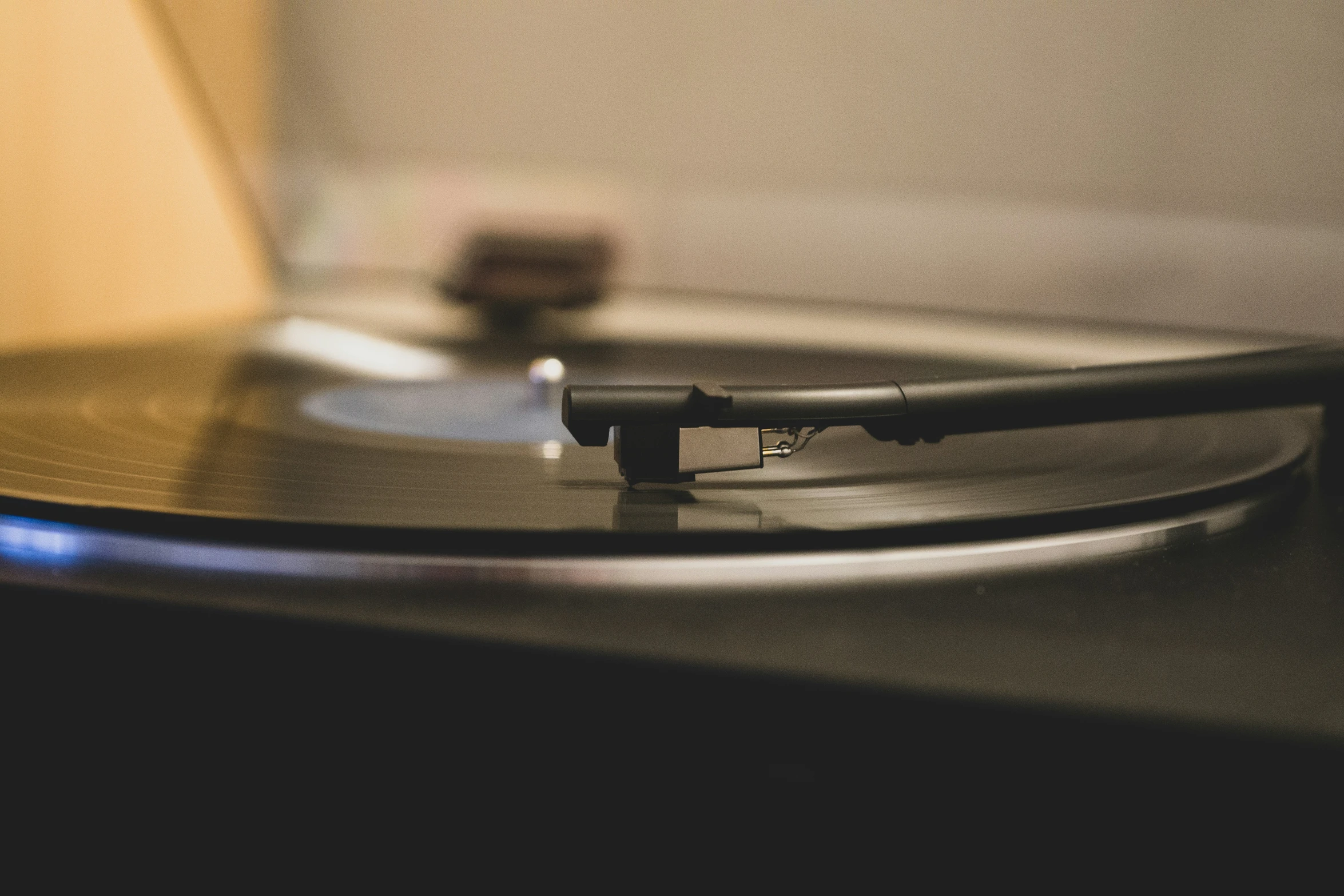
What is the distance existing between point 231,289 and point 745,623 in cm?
116

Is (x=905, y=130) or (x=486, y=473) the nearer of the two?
(x=486, y=473)

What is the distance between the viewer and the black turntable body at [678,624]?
293mm

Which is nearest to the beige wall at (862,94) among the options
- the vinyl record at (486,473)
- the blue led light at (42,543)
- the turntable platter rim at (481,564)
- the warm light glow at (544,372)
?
the vinyl record at (486,473)

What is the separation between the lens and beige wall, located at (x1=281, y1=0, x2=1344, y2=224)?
0.91 m

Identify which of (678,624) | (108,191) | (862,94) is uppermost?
(862,94)

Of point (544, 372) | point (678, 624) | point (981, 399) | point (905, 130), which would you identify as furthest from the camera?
point (905, 130)

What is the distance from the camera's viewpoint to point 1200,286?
3.24 ft

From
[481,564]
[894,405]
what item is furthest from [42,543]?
[894,405]

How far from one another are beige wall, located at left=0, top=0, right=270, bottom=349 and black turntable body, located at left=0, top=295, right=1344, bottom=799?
65 cm

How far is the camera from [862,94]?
1.06 meters

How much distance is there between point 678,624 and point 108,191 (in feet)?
3.34

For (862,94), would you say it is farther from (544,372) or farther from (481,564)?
→ (481,564)

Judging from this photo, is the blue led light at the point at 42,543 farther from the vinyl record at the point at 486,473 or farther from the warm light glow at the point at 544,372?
the warm light glow at the point at 544,372

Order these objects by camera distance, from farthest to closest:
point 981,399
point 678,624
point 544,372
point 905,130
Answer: point 905,130
point 544,372
point 981,399
point 678,624
